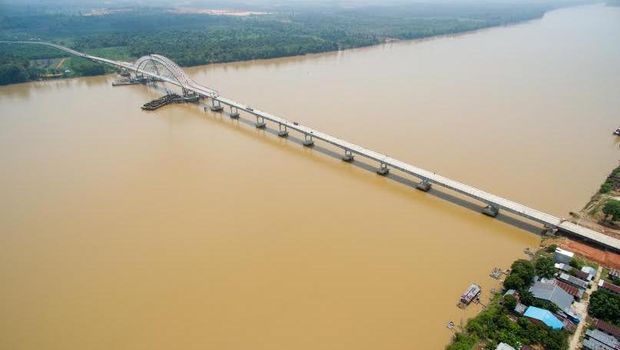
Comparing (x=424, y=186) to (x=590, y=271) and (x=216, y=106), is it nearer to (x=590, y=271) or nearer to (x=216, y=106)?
(x=590, y=271)

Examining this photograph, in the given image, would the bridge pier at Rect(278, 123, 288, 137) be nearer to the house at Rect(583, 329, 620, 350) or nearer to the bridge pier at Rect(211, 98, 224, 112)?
the bridge pier at Rect(211, 98, 224, 112)

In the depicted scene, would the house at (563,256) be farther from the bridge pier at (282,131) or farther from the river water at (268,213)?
the bridge pier at (282,131)

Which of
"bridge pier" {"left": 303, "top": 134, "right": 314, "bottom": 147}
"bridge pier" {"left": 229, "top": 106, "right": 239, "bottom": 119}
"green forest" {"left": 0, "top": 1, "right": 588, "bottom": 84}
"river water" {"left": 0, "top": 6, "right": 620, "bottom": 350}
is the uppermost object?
"green forest" {"left": 0, "top": 1, "right": 588, "bottom": 84}

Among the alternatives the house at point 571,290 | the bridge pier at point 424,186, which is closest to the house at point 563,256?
the house at point 571,290

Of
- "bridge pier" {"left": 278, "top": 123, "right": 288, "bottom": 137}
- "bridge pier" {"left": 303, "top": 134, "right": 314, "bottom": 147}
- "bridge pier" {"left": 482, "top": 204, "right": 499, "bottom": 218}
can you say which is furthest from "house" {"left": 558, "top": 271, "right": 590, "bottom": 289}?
"bridge pier" {"left": 278, "top": 123, "right": 288, "bottom": 137}

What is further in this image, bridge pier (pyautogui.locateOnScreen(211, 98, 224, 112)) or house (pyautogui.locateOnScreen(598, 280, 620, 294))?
bridge pier (pyautogui.locateOnScreen(211, 98, 224, 112))

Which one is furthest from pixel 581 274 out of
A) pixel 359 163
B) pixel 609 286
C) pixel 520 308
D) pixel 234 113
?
pixel 234 113

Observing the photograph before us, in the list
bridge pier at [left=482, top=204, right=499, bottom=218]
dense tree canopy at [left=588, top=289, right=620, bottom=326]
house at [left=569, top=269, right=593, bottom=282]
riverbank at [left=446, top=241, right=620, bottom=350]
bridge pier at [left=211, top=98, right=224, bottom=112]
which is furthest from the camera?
bridge pier at [left=211, top=98, right=224, bottom=112]

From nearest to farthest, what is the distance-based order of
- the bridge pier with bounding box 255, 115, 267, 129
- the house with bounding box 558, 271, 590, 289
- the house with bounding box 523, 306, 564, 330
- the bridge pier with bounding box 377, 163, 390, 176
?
the house with bounding box 523, 306, 564, 330
the house with bounding box 558, 271, 590, 289
the bridge pier with bounding box 377, 163, 390, 176
the bridge pier with bounding box 255, 115, 267, 129
